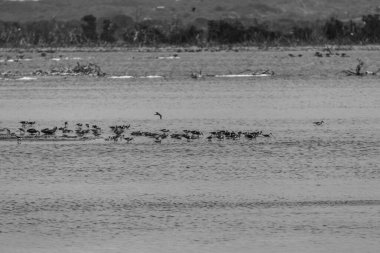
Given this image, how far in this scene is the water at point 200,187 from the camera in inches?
727

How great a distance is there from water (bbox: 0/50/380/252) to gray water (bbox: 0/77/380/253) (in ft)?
0.09

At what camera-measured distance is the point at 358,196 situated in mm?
22375

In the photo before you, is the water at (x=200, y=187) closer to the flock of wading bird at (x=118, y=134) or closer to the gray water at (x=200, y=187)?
the gray water at (x=200, y=187)

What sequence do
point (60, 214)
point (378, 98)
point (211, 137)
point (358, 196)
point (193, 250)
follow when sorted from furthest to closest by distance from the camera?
point (378, 98) → point (211, 137) → point (358, 196) → point (60, 214) → point (193, 250)

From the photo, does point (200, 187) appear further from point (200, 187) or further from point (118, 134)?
point (118, 134)

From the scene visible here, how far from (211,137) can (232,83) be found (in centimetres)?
4095

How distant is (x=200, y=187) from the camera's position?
24156 mm

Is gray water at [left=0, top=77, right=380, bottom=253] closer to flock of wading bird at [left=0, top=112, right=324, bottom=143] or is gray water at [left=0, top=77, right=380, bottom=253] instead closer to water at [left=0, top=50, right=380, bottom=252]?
water at [left=0, top=50, right=380, bottom=252]

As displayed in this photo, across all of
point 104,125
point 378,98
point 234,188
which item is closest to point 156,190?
point 234,188

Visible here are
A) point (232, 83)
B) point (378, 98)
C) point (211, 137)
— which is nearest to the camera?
point (211, 137)

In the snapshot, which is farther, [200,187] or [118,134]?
[118,134]

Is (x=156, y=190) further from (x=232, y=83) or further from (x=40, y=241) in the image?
(x=232, y=83)

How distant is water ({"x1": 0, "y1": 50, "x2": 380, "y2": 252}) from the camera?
18469 mm

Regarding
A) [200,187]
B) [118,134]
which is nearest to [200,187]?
[200,187]
